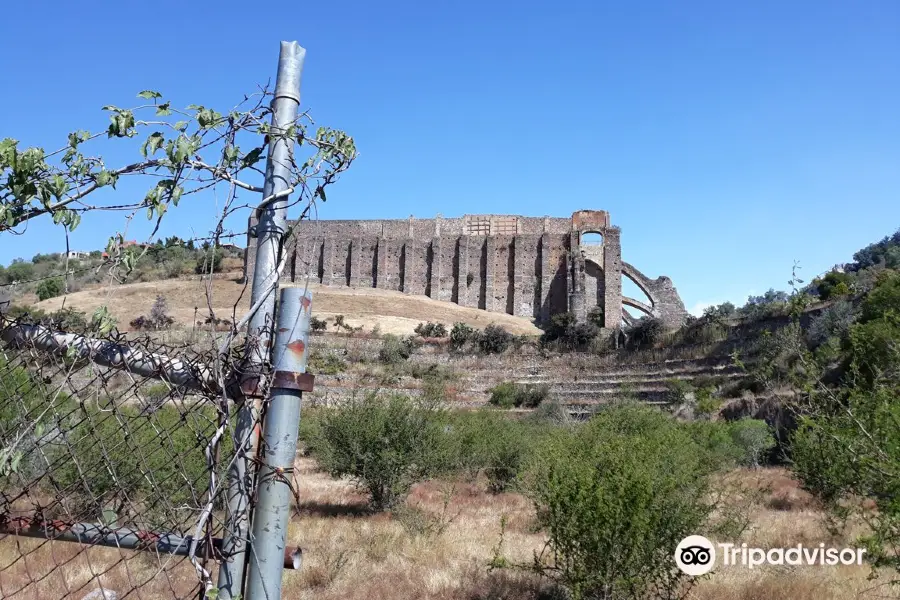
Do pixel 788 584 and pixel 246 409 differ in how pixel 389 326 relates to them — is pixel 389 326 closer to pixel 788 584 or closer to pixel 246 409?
pixel 788 584

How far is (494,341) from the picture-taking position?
121 feet

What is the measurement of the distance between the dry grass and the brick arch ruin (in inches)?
1551

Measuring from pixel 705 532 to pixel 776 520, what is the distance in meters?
4.04

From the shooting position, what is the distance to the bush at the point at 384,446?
1025cm

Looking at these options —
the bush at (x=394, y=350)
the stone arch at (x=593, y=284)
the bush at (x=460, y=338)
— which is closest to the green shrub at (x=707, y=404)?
the bush at (x=460, y=338)

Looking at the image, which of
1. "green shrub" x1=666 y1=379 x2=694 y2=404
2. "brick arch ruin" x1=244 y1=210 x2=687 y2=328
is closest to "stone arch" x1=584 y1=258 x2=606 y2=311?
"brick arch ruin" x1=244 y1=210 x2=687 y2=328

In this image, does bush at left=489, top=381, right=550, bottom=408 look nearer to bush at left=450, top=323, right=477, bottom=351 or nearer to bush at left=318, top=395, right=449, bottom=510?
bush at left=450, top=323, right=477, bottom=351

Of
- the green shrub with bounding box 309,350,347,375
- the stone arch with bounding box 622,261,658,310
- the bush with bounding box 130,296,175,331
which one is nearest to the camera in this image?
the green shrub with bounding box 309,350,347,375

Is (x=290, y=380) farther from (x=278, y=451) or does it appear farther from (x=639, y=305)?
(x=639, y=305)

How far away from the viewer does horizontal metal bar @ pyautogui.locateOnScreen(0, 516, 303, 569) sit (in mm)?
1731

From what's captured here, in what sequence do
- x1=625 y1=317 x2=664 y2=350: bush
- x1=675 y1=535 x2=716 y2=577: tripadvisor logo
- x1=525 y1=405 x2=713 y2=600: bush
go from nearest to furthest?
x1=525 y1=405 x2=713 y2=600: bush → x1=675 y1=535 x2=716 y2=577: tripadvisor logo → x1=625 y1=317 x2=664 y2=350: bush

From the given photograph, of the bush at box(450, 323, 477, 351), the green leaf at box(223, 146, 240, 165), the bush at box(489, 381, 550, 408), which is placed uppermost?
the green leaf at box(223, 146, 240, 165)

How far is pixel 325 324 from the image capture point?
3950cm

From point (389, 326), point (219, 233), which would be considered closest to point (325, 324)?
point (389, 326)
